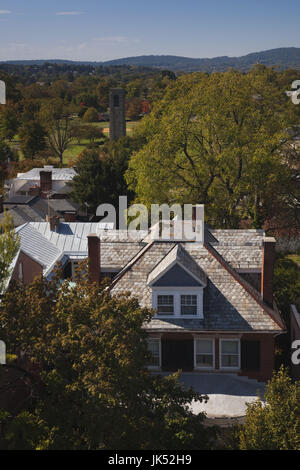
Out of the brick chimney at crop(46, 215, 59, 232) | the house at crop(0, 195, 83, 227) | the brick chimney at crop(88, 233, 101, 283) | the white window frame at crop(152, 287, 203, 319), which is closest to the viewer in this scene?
the white window frame at crop(152, 287, 203, 319)

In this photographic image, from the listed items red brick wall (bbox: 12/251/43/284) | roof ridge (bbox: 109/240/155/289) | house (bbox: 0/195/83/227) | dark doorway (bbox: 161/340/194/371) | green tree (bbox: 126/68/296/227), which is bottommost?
dark doorway (bbox: 161/340/194/371)

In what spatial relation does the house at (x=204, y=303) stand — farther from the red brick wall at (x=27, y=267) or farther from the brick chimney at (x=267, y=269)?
the red brick wall at (x=27, y=267)

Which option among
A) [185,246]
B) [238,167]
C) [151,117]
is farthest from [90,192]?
[185,246]

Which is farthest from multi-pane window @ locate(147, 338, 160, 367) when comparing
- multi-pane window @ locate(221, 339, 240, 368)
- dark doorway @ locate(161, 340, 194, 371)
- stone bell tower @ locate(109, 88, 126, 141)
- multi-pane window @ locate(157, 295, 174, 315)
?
stone bell tower @ locate(109, 88, 126, 141)

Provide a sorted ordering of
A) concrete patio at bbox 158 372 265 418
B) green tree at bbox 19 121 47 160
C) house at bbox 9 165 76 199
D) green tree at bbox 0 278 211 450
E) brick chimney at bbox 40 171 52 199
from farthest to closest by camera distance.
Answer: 1. green tree at bbox 19 121 47 160
2. house at bbox 9 165 76 199
3. brick chimney at bbox 40 171 52 199
4. concrete patio at bbox 158 372 265 418
5. green tree at bbox 0 278 211 450

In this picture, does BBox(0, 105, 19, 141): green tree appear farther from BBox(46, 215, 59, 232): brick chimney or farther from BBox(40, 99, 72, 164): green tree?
BBox(46, 215, 59, 232): brick chimney

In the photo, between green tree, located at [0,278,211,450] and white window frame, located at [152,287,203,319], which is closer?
green tree, located at [0,278,211,450]

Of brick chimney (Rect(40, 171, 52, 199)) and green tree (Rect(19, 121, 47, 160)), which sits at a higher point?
green tree (Rect(19, 121, 47, 160))

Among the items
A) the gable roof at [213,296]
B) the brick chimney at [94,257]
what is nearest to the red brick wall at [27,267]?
the brick chimney at [94,257]

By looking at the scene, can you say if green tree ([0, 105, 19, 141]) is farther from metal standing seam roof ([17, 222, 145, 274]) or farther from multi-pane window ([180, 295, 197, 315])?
multi-pane window ([180, 295, 197, 315])
